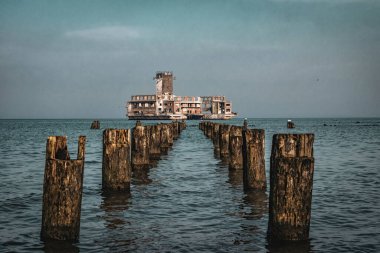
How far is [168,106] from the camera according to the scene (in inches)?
5999

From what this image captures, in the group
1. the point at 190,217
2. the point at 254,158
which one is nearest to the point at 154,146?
the point at 254,158

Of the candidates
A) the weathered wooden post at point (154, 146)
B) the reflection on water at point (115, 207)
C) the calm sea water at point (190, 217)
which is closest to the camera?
the calm sea water at point (190, 217)

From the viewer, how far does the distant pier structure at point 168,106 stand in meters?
153

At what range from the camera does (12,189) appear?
1207 cm

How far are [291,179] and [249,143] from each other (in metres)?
4.11

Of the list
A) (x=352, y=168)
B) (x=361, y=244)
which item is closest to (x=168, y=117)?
(x=352, y=168)

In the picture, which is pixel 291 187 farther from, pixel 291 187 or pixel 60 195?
pixel 60 195

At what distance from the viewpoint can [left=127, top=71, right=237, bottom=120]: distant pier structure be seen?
152750mm

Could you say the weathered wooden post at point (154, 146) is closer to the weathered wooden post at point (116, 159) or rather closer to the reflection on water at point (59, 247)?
the weathered wooden post at point (116, 159)

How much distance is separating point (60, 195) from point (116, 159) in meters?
4.20

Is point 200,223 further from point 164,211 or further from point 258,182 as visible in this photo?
point 258,182

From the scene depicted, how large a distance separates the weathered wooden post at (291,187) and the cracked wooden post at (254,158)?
3668mm

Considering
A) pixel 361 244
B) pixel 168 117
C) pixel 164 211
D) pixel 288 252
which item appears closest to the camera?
pixel 288 252

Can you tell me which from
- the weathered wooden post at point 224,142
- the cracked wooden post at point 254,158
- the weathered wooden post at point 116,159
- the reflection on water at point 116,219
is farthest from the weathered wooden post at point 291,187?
the weathered wooden post at point 224,142
